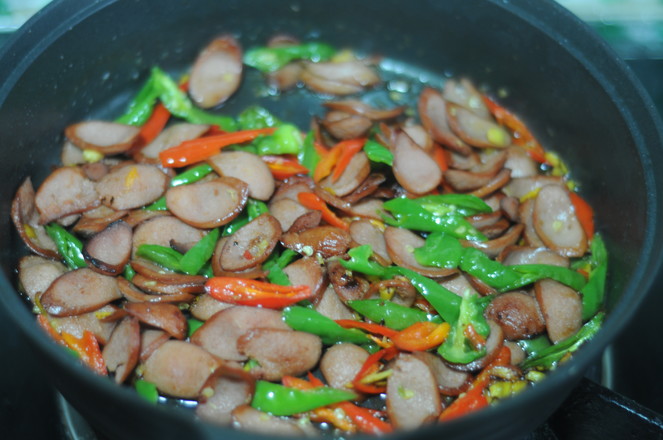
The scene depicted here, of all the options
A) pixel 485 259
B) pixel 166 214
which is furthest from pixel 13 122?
pixel 485 259

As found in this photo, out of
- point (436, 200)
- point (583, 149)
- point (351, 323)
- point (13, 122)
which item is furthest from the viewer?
point (583, 149)

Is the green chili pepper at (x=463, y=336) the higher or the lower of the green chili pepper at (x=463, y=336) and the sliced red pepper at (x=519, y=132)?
the lower

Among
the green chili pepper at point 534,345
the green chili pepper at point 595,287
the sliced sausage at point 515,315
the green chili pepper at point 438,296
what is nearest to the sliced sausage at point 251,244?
the green chili pepper at point 438,296

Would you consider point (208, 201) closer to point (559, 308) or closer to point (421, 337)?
point (421, 337)

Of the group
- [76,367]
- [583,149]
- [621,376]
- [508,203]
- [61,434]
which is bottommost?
[61,434]

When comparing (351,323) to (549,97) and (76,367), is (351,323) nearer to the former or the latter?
(76,367)

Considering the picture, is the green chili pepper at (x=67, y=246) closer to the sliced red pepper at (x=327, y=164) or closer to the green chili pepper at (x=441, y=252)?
the sliced red pepper at (x=327, y=164)

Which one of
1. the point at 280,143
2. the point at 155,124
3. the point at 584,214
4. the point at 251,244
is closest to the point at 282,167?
the point at 280,143
